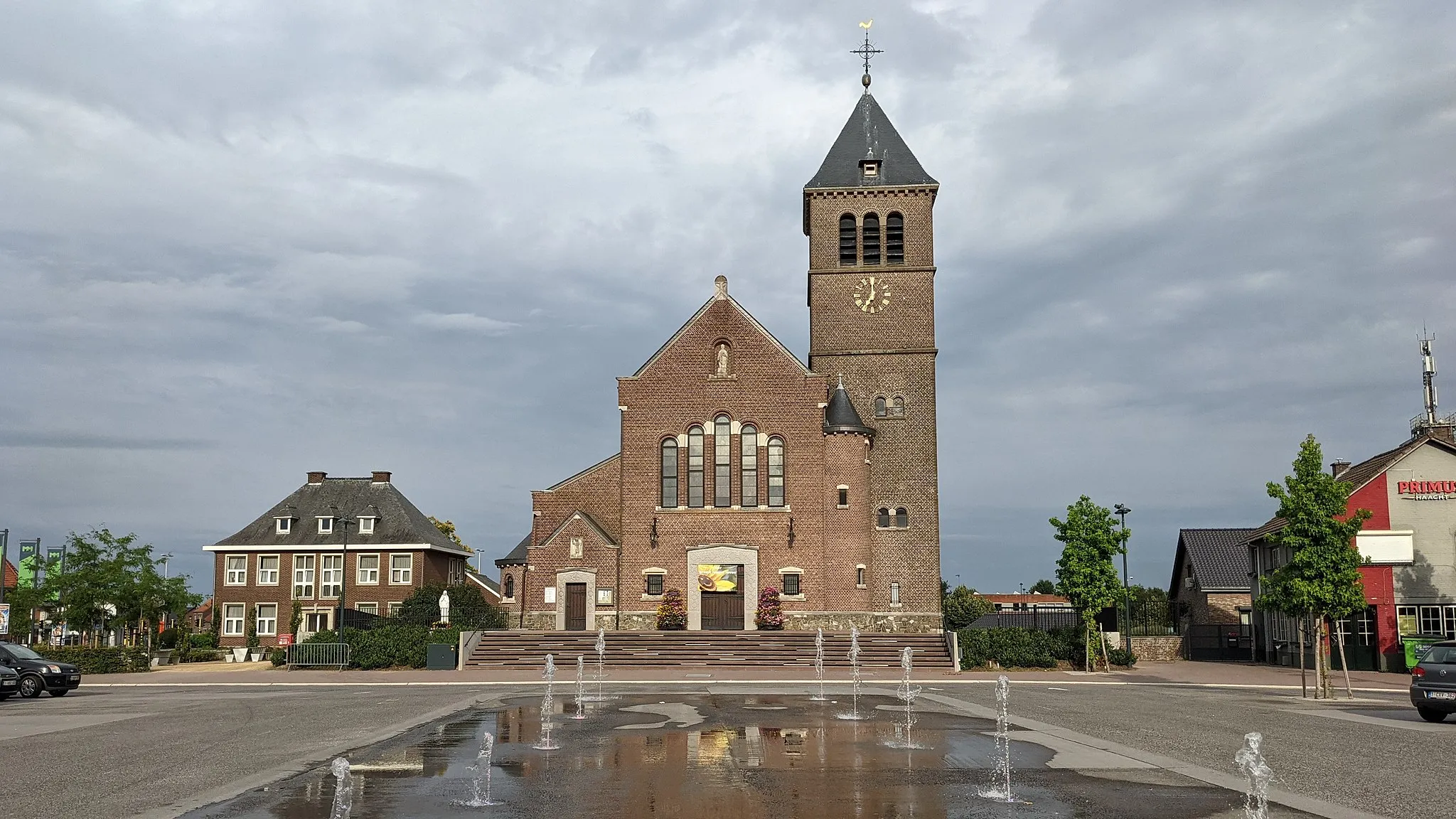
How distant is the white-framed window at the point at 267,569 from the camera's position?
60875 millimetres

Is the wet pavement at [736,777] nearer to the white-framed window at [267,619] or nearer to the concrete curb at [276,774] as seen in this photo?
the concrete curb at [276,774]

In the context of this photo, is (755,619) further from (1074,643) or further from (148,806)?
(148,806)

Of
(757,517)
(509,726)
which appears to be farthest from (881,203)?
(509,726)

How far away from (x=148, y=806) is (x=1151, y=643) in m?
45.9

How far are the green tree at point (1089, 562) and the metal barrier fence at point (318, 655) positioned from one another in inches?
1009

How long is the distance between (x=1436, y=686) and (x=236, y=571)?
56.8m

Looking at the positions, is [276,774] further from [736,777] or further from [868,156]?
[868,156]

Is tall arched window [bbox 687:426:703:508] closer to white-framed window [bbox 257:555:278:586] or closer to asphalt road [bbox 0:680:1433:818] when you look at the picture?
asphalt road [bbox 0:680:1433:818]

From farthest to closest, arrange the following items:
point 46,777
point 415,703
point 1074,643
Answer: point 1074,643 < point 415,703 < point 46,777

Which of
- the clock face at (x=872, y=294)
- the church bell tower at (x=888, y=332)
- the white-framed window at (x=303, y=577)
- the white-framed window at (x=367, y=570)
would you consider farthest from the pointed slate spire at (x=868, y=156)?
the white-framed window at (x=303, y=577)

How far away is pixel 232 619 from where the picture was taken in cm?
6097

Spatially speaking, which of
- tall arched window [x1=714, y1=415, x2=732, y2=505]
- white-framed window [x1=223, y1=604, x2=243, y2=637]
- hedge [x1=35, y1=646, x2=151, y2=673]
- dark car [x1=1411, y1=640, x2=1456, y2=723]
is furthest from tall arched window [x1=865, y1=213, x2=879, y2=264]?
white-framed window [x1=223, y1=604, x2=243, y2=637]

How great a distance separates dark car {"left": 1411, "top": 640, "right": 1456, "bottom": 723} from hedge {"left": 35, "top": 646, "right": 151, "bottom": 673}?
4021cm

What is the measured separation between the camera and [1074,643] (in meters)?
40.0
